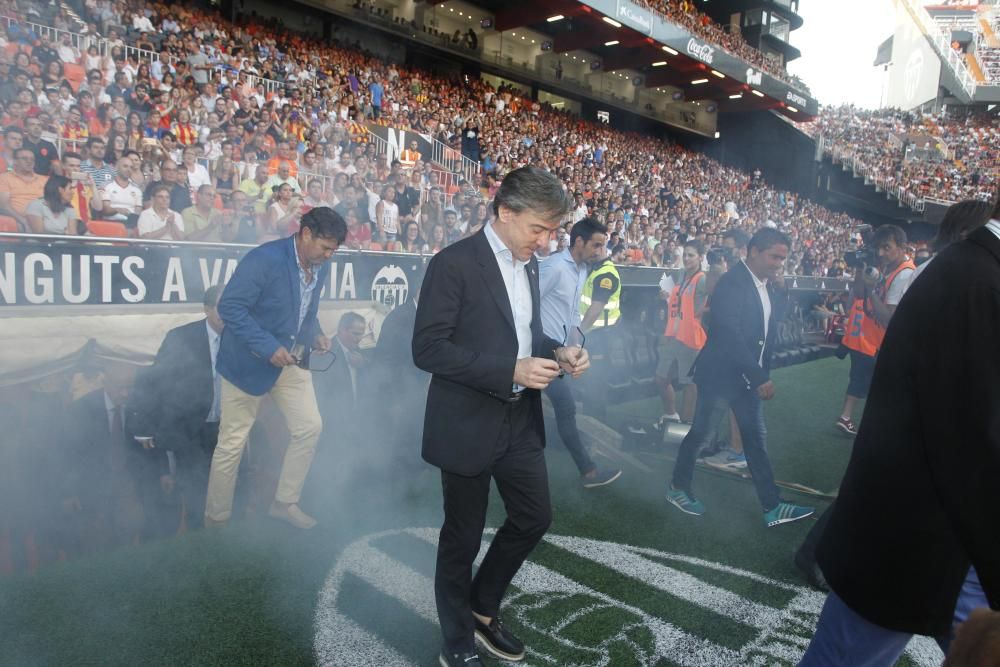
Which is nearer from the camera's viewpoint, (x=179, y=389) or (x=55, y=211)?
(x=179, y=389)

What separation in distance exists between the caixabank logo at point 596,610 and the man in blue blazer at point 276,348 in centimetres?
72

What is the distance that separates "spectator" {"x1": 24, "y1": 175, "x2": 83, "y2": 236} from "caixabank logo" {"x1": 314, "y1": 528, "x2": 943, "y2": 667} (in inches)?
182

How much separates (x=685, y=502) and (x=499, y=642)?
2053 mm

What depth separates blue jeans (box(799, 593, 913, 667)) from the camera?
5.69 feet

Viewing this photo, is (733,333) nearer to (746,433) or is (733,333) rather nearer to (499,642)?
(746,433)

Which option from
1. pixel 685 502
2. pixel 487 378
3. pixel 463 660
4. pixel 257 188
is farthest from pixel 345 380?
pixel 257 188

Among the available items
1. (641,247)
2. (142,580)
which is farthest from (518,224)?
(641,247)

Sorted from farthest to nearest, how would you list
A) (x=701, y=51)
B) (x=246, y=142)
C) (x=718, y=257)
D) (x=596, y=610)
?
1. (x=701, y=51)
2. (x=246, y=142)
3. (x=718, y=257)
4. (x=596, y=610)

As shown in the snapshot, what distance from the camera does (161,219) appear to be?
703 centimetres

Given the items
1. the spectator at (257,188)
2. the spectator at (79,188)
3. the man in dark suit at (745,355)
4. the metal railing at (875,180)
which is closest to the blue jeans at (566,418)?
the man in dark suit at (745,355)

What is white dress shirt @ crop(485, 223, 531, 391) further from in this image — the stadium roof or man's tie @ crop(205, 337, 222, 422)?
the stadium roof

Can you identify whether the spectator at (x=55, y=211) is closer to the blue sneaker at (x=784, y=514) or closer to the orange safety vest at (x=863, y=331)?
the blue sneaker at (x=784, y=514)

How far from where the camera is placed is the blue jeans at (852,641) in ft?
5.69

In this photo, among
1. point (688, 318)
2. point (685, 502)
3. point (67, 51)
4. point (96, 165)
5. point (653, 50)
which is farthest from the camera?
point (653, 50)
